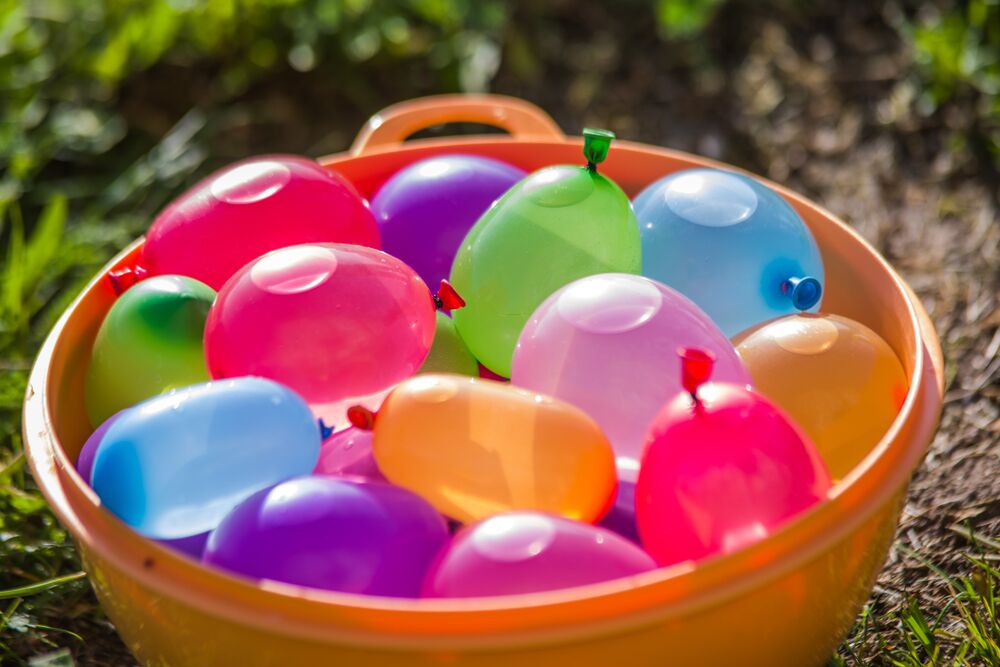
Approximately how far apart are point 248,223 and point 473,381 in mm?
373

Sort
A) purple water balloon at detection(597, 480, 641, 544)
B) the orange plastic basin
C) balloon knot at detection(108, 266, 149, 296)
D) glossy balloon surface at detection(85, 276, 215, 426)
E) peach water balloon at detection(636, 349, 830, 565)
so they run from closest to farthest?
the orange plastic basin → peach water balloon at detection(636, 349, 830, 565) → purple water balloon at detection(597, 480, 641, 544) → glossy balloon surface at detection(85, 276, 215, 426) → balloon knot at detection(108, 266, 149, 296)

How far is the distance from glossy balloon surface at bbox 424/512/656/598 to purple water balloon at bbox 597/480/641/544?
11 cm

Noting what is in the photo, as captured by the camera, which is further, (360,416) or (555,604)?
(360,416)

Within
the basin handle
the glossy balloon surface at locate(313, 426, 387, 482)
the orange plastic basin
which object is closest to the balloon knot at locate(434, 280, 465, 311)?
the glossy balloon surface at locate(313, 426, 387, 482)

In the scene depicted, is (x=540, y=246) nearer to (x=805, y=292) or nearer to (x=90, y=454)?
(x=805, y=292)

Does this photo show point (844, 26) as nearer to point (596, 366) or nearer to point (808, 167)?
point (808, 167)

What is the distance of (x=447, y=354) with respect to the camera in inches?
43.0

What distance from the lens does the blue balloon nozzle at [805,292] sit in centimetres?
107

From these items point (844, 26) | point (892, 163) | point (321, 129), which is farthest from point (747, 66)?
point (321, 129)

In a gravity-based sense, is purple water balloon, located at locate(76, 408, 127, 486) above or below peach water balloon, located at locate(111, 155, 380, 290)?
below

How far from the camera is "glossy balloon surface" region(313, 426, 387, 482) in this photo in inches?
36.1

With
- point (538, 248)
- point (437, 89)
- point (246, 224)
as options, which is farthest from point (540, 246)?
point (437, 89)

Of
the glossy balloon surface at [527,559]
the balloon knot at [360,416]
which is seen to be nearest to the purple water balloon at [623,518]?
the glossy balloon surface at [527,559]

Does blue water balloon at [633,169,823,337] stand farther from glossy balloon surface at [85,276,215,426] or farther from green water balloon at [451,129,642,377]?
glossy balloon surface at [85,276,215,426]
